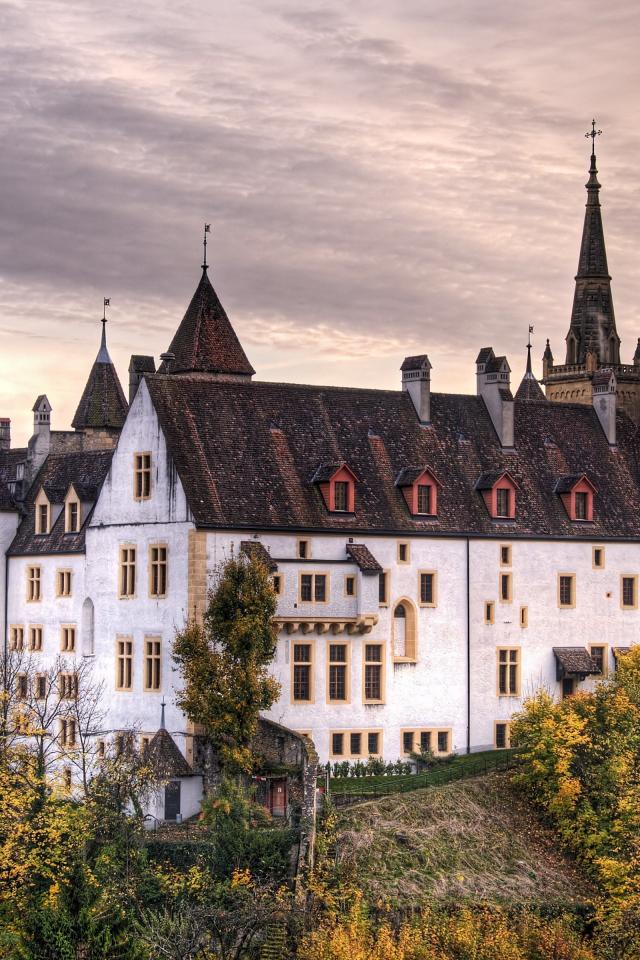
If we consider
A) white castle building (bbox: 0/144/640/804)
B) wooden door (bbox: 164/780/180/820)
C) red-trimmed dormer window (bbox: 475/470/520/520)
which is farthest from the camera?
red-trimmed dormer window (bbox: 475/470/520/520)

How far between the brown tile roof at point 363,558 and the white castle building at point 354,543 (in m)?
0.08

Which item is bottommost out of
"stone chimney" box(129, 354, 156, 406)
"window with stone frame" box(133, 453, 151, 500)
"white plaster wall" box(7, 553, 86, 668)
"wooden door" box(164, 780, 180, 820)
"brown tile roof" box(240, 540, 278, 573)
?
"wooden door" box(164, 780, 180, 820)

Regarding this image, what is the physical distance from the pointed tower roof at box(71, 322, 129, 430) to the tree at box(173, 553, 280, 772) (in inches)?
1097

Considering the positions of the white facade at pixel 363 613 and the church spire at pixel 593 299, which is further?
the church spire at pixel 593 299

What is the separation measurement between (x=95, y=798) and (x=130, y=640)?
763 centimetres

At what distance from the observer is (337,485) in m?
68.6

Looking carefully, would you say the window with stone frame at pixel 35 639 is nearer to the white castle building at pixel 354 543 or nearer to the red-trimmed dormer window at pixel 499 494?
the white castle building at pixel 354 543

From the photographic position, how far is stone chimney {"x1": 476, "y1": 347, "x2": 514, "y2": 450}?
75938 millimetres

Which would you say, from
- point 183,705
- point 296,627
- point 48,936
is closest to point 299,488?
point 296,627

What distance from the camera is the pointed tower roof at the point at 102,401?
89.6 m

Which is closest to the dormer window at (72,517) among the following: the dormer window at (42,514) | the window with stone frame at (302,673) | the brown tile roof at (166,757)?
the dormer window at (42,514)

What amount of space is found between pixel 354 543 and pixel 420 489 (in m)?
4.36

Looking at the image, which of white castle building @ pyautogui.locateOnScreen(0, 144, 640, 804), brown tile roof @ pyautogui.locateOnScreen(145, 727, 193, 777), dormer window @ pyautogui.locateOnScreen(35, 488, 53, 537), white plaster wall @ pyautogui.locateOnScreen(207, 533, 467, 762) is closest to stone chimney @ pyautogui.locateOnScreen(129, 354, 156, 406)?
white castle building @ pyautogui.locateOnScreen(0, 144, 640, 804)

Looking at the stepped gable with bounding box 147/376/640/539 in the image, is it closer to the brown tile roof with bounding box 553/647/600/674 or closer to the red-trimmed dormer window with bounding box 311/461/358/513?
the red-trimmed dormer window with bounding box 311/461/358/513
